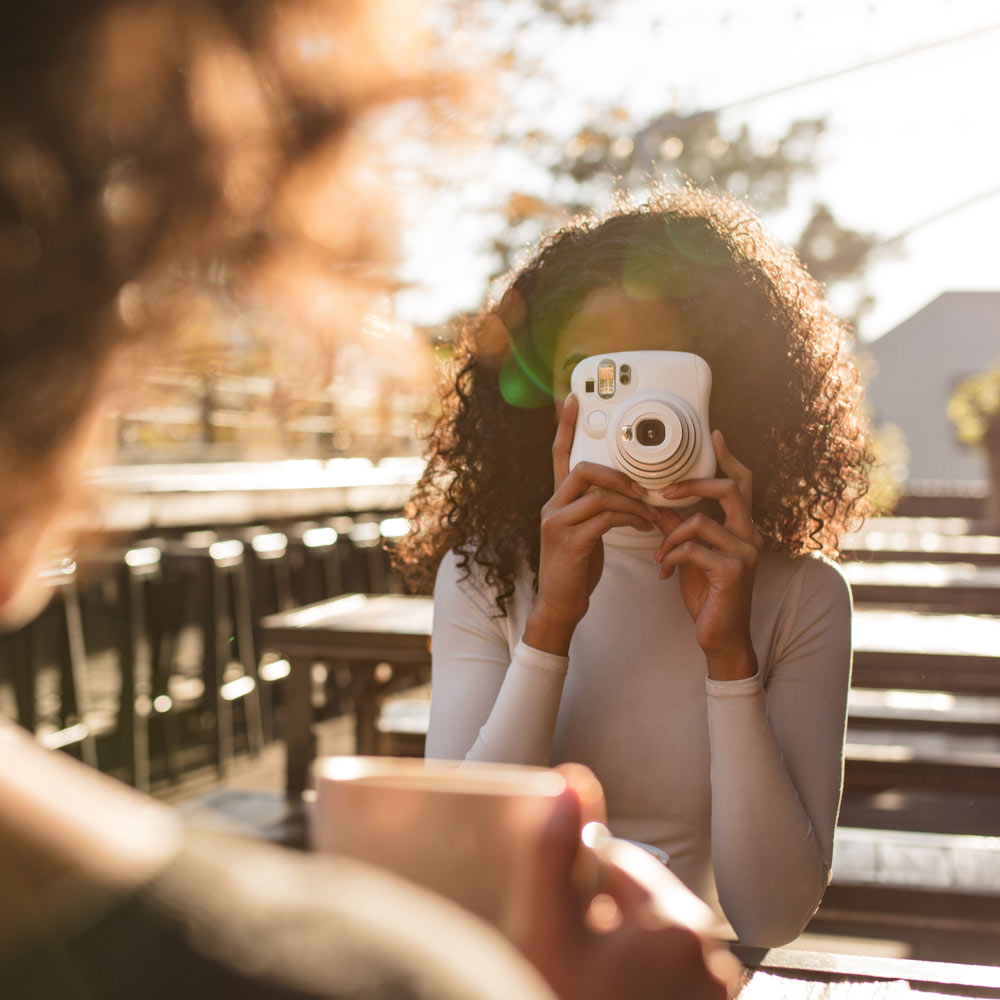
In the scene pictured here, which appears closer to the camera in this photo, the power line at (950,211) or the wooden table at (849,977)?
the wooden table at (849,977)

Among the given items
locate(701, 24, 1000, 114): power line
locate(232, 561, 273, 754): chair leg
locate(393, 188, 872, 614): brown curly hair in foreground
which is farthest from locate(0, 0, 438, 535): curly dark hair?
locate(701, 24, 1000, 114): power line

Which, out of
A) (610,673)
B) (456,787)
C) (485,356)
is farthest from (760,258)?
(456,787)

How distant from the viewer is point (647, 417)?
1375mm

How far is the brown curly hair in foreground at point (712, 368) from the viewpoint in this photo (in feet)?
5.08

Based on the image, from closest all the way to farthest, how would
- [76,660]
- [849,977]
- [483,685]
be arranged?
[849,977]
[483,685]
[76,660]

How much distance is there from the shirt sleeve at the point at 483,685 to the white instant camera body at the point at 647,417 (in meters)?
0.28

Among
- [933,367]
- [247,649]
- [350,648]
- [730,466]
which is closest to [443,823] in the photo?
[730,466]

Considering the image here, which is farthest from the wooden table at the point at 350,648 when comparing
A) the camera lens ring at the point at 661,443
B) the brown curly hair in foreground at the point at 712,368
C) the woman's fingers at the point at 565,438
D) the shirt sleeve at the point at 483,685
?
the camera lens ring at the point at 661,443

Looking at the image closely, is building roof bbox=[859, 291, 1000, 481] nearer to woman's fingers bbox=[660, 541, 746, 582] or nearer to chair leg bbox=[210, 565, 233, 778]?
chair leg bbox=[210, 565, 233, 778]

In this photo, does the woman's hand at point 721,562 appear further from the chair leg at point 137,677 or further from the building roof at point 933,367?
the building roof at point 933,367

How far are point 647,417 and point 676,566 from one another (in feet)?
0.75

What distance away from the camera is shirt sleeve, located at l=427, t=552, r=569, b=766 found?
133 centimetres

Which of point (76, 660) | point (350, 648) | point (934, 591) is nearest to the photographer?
point (350, 648)

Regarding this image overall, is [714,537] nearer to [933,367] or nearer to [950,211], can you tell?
[950,211]
